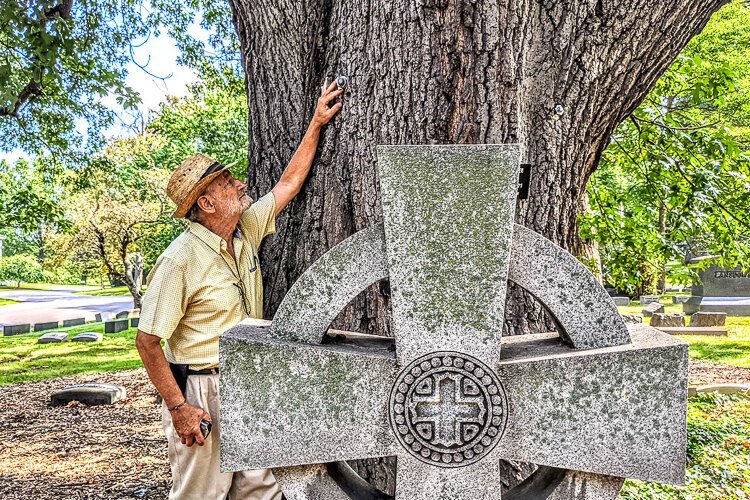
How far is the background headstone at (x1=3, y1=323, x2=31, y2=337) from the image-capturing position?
1791 centimetres

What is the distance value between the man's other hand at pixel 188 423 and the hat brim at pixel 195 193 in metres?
0.92

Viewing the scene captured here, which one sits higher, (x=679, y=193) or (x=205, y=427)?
(x=679, y=193)

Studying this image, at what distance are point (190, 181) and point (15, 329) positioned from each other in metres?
18.1

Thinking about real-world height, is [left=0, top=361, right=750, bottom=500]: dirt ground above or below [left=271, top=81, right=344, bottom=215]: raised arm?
below

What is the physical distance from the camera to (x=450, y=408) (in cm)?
202

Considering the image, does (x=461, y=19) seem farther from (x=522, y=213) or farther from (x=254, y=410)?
(x=254, y=410)

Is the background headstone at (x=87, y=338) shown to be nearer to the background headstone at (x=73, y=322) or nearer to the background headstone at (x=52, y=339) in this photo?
the background headstone at (x=52, y=339)

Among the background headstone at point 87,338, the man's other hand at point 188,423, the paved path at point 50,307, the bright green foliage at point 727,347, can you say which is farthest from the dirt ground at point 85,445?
the paved path at point 50,307

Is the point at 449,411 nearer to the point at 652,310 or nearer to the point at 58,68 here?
the point at 58,68

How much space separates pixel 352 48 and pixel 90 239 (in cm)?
1902

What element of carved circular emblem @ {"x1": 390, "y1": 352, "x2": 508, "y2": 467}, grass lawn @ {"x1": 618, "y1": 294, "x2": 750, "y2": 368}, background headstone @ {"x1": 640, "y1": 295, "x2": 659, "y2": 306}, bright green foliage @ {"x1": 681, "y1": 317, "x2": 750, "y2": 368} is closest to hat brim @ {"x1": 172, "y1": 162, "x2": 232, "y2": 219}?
carved circular emblem @ {"x1": 390, "y1": 352, "x2": 508, "y2": 467}

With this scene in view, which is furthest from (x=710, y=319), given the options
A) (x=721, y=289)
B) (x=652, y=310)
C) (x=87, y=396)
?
(x=87, y=396)

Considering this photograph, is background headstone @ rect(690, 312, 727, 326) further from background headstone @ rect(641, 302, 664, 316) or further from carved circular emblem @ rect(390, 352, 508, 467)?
carved circular emblem @ rect(390, 352, 508, 467)

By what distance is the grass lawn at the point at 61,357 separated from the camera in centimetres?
1172
